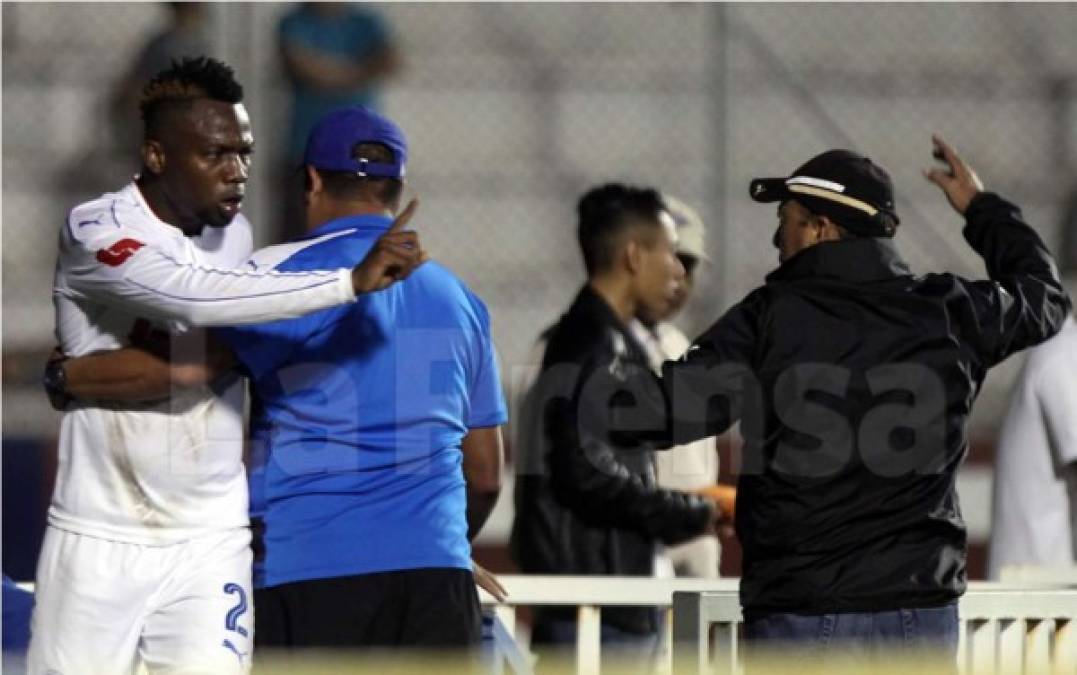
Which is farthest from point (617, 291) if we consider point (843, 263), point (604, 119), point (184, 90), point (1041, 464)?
point (604, 119)

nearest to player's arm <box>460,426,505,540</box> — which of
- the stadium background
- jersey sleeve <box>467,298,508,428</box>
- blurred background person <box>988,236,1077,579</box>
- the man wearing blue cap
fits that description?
jersey sleeve <box>467,298,508,428</box>

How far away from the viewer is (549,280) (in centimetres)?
1020

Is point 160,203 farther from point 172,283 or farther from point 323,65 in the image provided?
point 323,65

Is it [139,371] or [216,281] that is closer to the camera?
[216,281]

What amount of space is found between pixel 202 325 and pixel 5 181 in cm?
573

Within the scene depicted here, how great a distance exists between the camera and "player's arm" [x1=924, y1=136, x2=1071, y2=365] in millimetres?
4758

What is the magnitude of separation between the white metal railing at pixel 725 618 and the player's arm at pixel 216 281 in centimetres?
113

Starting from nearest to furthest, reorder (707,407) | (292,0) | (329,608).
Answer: (707,407) < (329,608) < (292,0)

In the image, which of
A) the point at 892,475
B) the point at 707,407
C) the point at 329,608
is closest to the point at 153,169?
the point at 329,608

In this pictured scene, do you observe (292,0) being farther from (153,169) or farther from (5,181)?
(153,169)

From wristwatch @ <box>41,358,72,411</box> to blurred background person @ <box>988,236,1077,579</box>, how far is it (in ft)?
10.7

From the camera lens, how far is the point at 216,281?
15.3ft

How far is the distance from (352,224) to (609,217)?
1.96 meters

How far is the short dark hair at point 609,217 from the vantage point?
6785 mm
